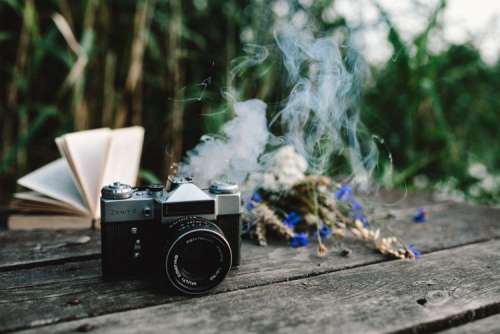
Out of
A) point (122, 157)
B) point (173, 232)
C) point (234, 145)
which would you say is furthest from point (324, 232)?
point (122, 157)

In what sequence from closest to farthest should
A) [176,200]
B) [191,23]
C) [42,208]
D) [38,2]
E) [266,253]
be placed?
[176,200] → [266,253] → [42,208] → [38,2] → [191,23]

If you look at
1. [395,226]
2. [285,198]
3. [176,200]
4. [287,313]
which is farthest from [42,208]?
[395,226]

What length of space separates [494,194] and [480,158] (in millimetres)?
220

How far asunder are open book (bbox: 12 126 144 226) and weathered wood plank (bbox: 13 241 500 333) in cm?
54

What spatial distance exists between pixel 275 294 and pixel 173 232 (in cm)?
22

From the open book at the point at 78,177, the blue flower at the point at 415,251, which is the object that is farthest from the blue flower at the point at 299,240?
the open book at the point at 78,177

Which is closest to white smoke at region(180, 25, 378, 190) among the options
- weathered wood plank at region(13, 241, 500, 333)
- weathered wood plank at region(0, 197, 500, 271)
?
weathered wood plank at region(0, 197, 500, 271)

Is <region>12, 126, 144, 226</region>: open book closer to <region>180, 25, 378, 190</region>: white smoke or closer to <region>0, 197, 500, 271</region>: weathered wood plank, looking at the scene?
<region>0, 197, 500, 271</region>: weathered wood plank

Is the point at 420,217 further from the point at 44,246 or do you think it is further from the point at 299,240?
the point at 44,246

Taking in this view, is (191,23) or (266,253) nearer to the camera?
(266,253)

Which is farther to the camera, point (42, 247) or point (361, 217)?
point (361, 217)

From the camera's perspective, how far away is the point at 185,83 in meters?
2.07

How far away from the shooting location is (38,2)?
6.35 feet

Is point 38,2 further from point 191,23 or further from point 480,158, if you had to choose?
point 480,158
